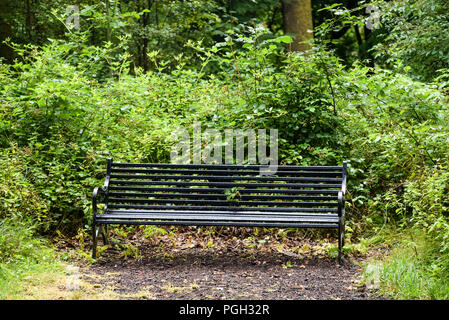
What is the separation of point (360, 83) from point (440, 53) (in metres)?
2.29

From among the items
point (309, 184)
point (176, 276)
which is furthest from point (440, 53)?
Result: point (176, 276)

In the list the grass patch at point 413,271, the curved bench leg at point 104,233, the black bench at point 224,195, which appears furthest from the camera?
the curved bench leg at point 104,233

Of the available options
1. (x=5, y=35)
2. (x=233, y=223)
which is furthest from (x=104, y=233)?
(x=5, y=35)

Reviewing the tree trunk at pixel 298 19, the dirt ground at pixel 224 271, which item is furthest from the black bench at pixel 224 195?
the tree trunk at pixel 298 19

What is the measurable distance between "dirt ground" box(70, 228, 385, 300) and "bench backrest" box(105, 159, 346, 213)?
1.57 ft

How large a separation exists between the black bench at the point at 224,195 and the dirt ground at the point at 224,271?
0.40m

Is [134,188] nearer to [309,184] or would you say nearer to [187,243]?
[187,243]

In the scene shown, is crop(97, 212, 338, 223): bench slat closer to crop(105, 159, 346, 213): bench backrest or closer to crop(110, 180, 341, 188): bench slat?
crop(105, 159, 346, 213): bench backrest

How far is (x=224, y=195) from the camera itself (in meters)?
5.70

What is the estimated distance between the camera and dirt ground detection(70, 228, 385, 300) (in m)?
4.27

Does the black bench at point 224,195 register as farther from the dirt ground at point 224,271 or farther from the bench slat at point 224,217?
the dirt ground at point 224,271

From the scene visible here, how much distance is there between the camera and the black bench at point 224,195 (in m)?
5.26

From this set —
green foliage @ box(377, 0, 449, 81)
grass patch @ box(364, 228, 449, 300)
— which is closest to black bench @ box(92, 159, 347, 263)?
grass patch @ box(364, 228, 449, 300)

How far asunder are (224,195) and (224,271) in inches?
40.0
